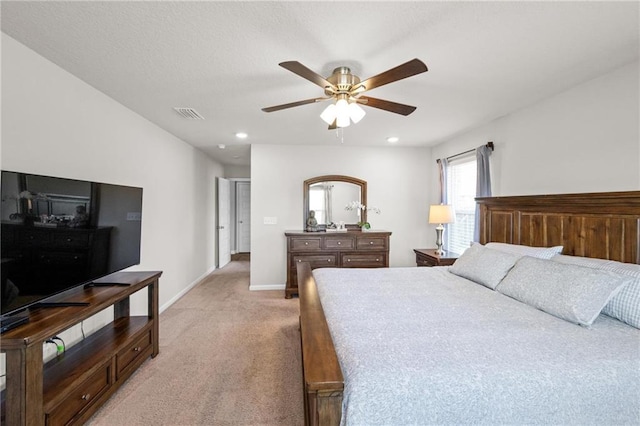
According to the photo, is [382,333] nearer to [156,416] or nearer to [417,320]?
[417,320]

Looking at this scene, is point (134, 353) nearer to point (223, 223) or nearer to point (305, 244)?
point (305, 244)

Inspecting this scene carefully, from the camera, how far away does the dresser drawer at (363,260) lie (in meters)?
4.44

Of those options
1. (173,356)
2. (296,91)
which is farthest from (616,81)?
(173,356)

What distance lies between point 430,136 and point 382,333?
3521 mm

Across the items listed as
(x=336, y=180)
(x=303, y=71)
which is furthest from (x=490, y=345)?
(x=336, y=180)

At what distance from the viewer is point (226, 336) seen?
119 inches

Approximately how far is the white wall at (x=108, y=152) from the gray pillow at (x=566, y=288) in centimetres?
349

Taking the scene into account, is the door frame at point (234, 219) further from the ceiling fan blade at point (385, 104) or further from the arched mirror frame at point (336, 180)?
the ceiling fan blade at point (385, 104)

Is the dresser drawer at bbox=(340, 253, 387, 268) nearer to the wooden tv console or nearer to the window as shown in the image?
the window

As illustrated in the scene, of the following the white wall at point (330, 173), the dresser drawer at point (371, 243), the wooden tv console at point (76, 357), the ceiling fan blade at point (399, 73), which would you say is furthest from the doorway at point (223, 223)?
the ceiling fan blade at point (399, 73)

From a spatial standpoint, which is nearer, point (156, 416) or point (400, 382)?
point (400, 382)

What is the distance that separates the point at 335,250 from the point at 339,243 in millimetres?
128

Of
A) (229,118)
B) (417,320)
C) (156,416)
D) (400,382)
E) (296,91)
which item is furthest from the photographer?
(229,118)

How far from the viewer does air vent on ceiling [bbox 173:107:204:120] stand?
2.93 meters
